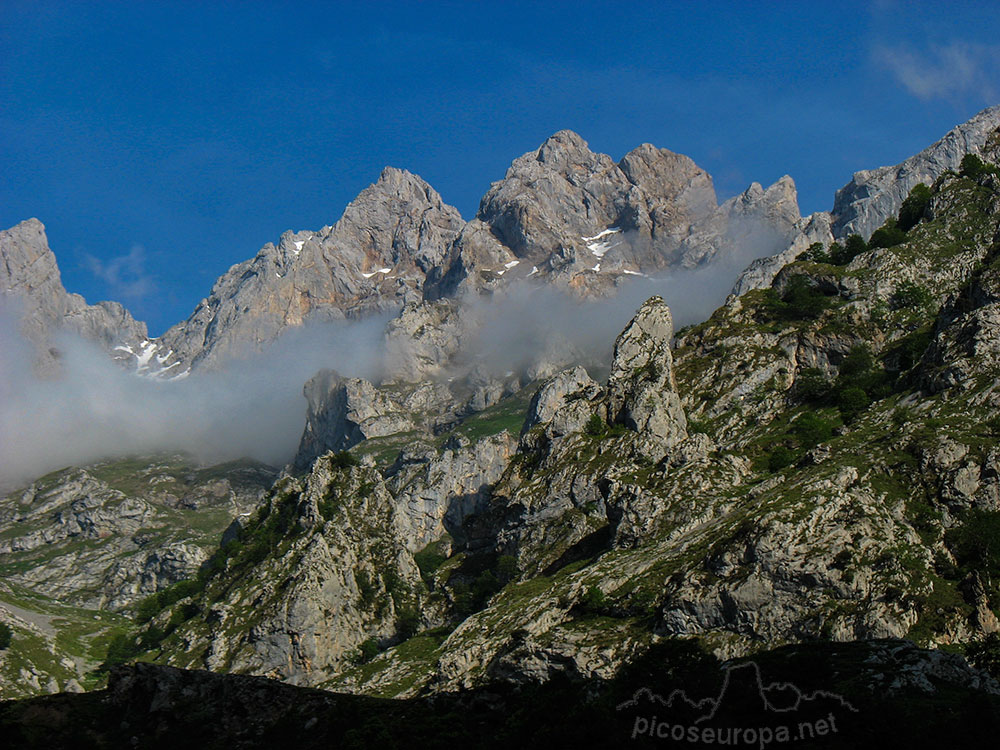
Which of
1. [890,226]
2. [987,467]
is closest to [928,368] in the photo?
[987,467]

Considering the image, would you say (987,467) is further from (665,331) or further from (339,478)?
(339,478)

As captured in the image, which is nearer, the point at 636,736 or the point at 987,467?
the point at 636,736

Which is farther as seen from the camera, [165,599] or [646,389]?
[165,599]

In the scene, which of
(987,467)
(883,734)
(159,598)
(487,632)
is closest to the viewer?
(883,734)

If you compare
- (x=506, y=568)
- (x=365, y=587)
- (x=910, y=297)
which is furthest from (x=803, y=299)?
(x=365, y=587)

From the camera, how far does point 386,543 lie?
5226 inches

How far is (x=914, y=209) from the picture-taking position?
13100cm

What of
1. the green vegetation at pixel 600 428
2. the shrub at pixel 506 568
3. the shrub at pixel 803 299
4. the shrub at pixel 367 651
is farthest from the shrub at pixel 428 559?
the shrub at pixel 803 299

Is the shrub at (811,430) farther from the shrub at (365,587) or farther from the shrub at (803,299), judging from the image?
the shrub at (365,587)

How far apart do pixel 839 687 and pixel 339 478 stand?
403 feet

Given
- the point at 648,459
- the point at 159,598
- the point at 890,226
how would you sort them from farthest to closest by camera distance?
1. the point at 159,598
2. the point at 890,226
3. the point at 648,459

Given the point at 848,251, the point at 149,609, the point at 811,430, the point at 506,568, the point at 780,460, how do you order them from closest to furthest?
the point at 780,460
the point at 811,430
the point at 506,568
the point at 848,251
the point at 149,609

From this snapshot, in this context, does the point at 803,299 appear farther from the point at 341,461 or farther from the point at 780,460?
the point at 341,461

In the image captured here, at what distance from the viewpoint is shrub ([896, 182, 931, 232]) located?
126975mm
